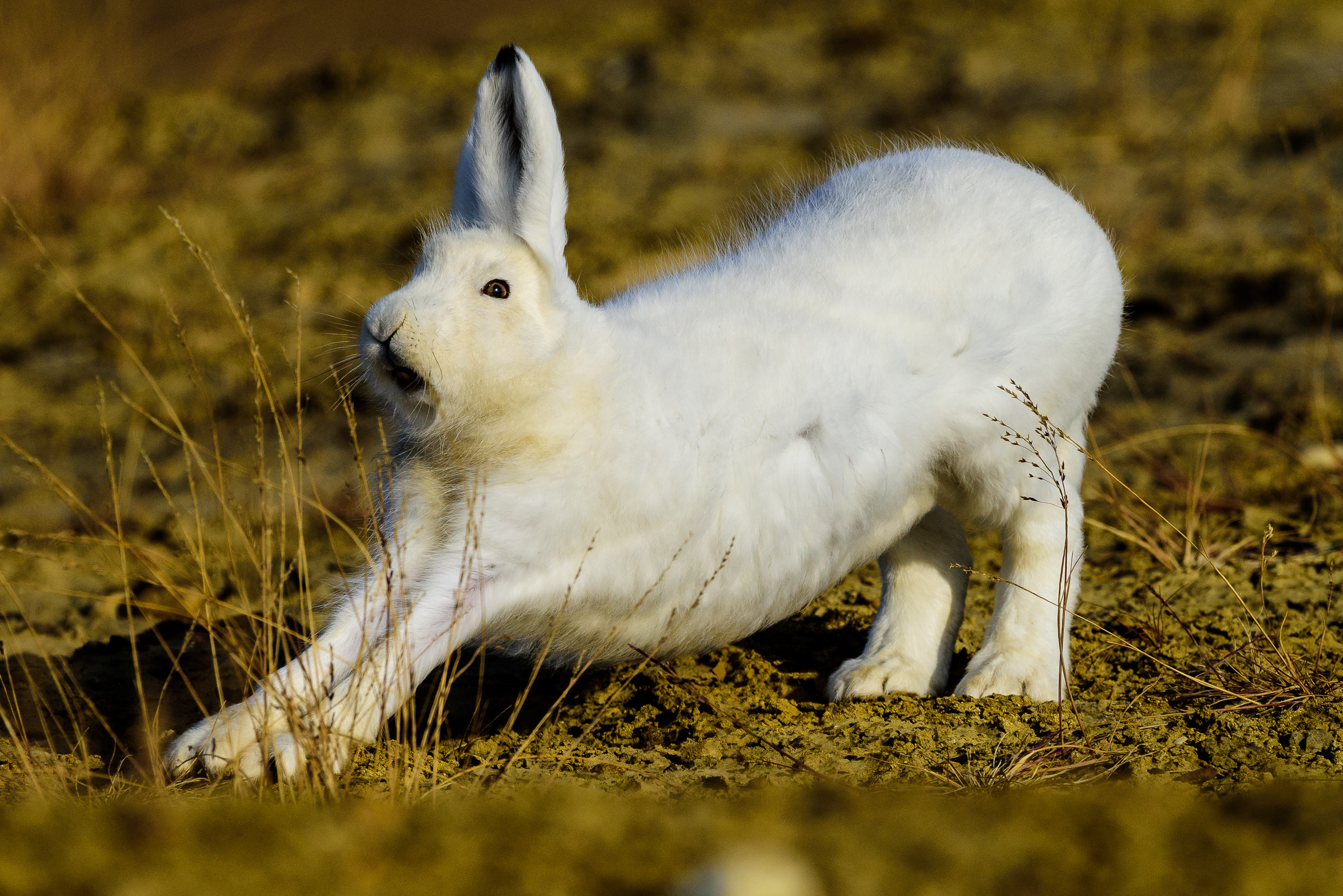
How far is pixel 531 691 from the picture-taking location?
366 centimetres

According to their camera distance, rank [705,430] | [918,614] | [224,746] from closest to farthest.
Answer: [224,746] < [705,430] < [918,614]

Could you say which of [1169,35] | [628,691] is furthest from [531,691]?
[1169,35]

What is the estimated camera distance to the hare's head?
2822 mm

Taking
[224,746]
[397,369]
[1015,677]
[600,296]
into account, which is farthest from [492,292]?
[600,296]

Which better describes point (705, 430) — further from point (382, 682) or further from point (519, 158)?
point (382, 682)

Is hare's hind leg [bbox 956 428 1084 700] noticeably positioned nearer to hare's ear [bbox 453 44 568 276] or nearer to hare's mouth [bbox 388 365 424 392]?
hare's ear [bbox 453 44 568 276]

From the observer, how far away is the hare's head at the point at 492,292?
282cm

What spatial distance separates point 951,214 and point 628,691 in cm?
149

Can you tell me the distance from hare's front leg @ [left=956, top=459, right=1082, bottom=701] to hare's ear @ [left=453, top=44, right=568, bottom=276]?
1.47 metres

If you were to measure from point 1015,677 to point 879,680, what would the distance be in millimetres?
337

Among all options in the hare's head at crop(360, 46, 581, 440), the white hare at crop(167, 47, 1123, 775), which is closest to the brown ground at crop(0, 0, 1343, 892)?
the white hare at crop(167, 47, 1123, 775)

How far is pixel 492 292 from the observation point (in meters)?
2.90

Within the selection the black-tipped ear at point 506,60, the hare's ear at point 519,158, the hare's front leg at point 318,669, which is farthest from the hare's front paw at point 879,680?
the black-tipped ear at point 506,60

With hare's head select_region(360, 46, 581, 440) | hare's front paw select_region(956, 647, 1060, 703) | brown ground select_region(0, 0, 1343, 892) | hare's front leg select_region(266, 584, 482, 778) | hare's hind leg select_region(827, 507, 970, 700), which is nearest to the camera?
hare's front leg select_region(266, 584, 482, 778)
